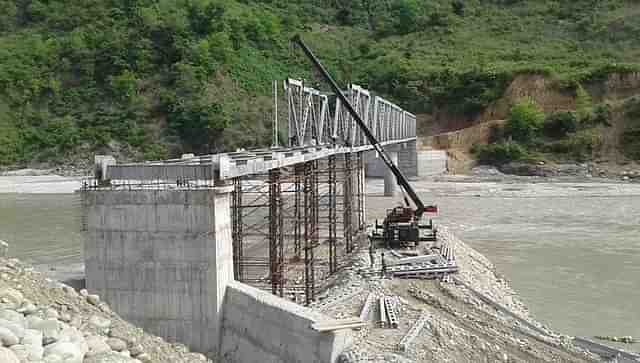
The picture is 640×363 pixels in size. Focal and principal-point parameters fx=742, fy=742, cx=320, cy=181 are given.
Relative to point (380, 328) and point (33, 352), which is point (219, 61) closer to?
point (380, 328)

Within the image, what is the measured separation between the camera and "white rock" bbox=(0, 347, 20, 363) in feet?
32.7

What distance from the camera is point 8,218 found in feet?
179

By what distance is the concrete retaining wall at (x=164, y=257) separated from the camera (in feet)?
58.7

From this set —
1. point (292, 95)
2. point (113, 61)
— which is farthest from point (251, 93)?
point (292, 95)

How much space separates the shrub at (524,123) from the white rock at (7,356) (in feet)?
261

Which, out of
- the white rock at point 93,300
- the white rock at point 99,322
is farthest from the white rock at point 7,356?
the white rock at point 93,300

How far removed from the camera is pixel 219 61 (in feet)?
349

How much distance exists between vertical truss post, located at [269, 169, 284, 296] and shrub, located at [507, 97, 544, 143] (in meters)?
66.2

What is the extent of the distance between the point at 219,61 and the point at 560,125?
4811 cm

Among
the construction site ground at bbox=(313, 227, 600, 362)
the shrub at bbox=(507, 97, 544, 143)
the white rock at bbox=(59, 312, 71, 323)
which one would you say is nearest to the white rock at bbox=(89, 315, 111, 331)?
the white rock at bbox=(59, 312, 71, 323)

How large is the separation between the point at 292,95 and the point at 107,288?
15570 mm

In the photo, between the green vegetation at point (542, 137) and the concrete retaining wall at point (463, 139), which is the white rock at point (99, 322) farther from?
the concrete retaining wall at point (463, 139)

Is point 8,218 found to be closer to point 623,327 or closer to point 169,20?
point 623,327

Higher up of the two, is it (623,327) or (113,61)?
(113,61)
